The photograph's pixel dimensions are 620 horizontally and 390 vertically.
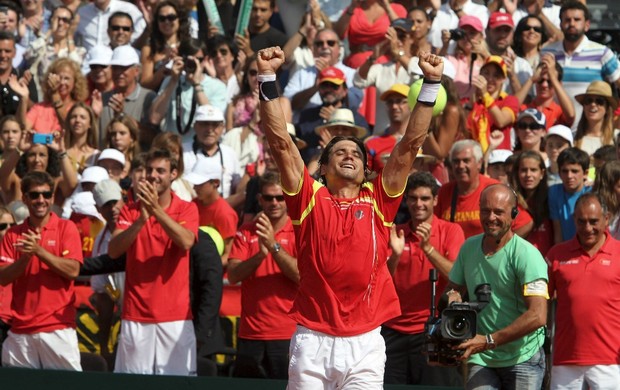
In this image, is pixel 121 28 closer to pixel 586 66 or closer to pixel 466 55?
pixel 466 55

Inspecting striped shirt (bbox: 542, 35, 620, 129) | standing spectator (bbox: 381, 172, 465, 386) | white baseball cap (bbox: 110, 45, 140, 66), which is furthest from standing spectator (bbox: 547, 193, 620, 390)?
white baseball cap (bbox: 110, 45, 140, 66)

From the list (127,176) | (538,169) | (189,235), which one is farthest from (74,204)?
(538,169)

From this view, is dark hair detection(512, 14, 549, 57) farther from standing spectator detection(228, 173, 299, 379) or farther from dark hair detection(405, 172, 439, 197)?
standing spectator detection(228, 173, 299, 379)

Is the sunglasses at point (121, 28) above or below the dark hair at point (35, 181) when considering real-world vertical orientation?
above

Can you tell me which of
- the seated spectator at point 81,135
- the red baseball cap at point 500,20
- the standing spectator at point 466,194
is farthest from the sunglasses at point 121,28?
the standing spectator at point 466,194

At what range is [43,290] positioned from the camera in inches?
452

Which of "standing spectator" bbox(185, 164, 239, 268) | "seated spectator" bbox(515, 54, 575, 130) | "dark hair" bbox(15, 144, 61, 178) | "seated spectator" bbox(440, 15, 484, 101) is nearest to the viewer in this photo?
"standing spectator" bbox(185, 164, 239, 268)

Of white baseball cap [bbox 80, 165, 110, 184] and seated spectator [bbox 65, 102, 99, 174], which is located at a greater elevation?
seated spectator [bbox 65, 102, 99, 174]

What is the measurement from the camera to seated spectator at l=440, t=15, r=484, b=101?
14336 mm

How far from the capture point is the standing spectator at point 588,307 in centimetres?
1009

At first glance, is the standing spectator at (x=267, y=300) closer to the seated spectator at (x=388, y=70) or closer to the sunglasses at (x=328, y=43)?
the seated spectator at (x=388, y=70)

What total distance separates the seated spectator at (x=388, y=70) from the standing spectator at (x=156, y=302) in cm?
380

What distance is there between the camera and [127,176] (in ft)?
43.9

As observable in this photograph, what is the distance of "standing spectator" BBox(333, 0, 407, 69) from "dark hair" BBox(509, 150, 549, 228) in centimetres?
411
